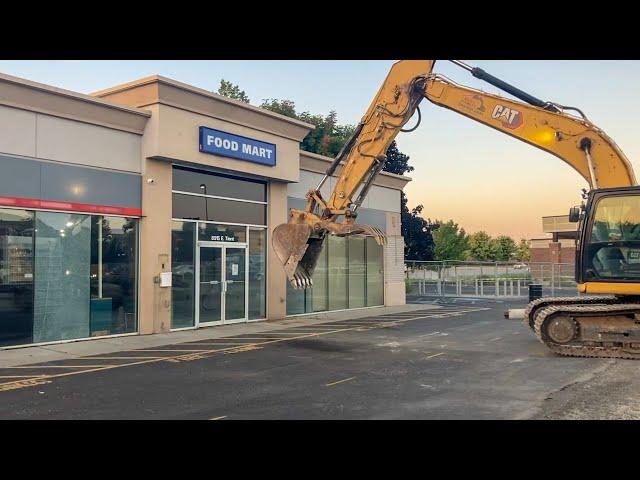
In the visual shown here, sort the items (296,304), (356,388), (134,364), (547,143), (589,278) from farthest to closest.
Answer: (296,304)
(547,143)
(589,278)
(134,364)
(356,388)

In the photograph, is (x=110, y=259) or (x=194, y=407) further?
(x=110, y=259)

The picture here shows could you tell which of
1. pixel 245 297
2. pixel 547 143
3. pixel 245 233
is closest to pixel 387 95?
pixel 547 143

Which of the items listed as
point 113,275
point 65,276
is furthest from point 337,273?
point 65,276

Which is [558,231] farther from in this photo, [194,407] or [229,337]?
[194,407]

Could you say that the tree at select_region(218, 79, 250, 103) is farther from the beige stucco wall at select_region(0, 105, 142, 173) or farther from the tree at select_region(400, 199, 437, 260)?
the beige stucco wall at select_region(0, 105, 142, 173)

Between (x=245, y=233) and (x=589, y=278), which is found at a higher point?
(x=245, y=233)

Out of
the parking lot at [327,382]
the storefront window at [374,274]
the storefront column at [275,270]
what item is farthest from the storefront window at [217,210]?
the storefront window at [374,274]

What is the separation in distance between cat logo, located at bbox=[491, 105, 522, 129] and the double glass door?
841 cm

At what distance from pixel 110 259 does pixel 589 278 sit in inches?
421

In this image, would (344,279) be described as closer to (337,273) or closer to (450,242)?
(337,273)

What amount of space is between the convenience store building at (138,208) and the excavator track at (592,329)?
905 cm

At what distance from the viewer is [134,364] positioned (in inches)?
424

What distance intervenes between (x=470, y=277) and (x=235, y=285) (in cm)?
1941

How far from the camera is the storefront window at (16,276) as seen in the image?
40.8 feet
